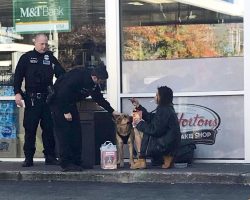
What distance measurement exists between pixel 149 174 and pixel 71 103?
1.46 meters

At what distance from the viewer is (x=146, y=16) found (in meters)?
10.3

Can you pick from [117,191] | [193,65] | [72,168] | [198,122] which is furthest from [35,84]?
[198,122]

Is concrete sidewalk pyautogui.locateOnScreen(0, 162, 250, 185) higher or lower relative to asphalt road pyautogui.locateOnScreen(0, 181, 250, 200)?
higher

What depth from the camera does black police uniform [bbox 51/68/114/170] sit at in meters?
8.95

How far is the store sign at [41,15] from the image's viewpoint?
10531mm

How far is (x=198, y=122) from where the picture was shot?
1002 centimetres

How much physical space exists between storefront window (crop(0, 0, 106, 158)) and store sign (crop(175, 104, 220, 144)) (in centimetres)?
154

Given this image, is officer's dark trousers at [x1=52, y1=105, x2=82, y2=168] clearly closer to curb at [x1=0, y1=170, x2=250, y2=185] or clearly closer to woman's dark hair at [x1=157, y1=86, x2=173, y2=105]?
curb at [x1=0, y1=170, x2=250, y2=185]

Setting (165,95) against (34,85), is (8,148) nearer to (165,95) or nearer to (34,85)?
(34,85)

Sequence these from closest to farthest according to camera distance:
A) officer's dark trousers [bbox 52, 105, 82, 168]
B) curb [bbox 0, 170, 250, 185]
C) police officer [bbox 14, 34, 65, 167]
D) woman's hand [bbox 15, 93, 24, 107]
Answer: curb [bbox 0, 170, 250, 185], officer's dark trousers [bbox 52, 105, 82, 168], woman's hand [bbox 15, 93, 24, 107], police officer [bbox 14, 34, 65, 167]

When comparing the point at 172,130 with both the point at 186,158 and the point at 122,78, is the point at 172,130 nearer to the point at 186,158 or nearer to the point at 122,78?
the point at 186,158

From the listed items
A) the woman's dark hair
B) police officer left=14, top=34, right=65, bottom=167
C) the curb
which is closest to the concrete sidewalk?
the curb

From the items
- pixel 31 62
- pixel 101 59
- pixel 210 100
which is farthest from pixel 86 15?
pixel 210 100

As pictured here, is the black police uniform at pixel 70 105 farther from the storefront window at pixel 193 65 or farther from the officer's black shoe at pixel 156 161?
the storefront window at pixel 193 65
